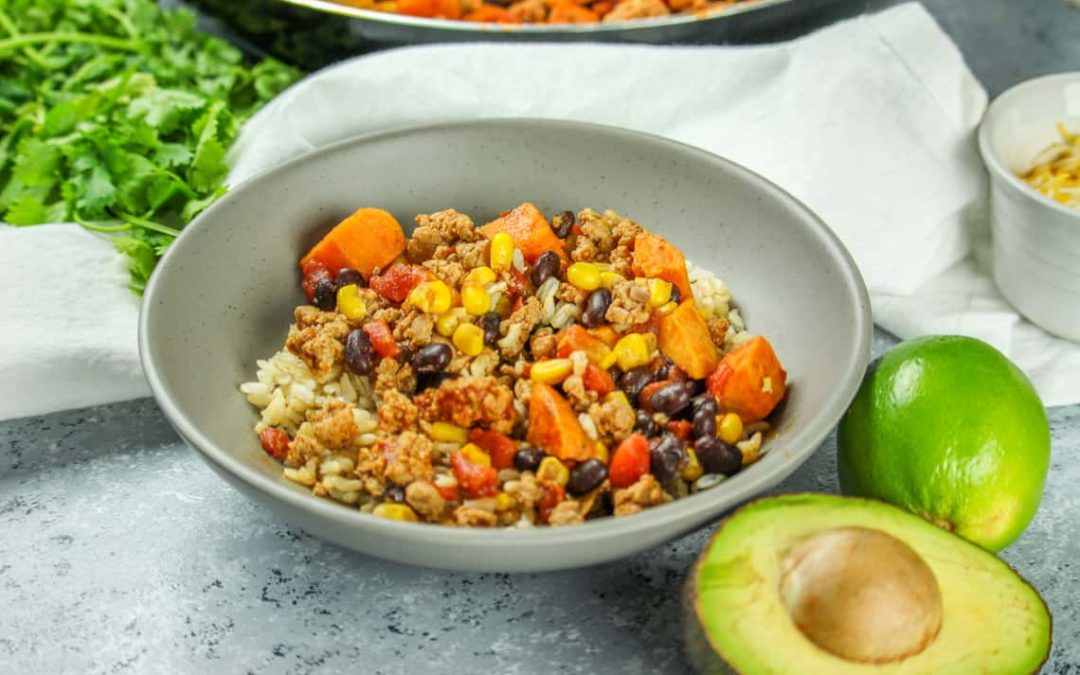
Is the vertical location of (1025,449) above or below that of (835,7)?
below

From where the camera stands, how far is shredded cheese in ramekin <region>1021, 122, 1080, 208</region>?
2863mm

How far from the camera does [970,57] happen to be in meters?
4.00

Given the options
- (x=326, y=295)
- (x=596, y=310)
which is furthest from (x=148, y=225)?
(x=596, y=310)

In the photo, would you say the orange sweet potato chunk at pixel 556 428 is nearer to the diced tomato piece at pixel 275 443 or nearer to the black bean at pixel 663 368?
the black bean at pixel 663 368

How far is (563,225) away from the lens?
9.11ft

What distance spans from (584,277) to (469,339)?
0.31 meters

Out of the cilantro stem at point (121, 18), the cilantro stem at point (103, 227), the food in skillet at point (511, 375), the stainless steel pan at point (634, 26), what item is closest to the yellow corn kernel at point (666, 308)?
the food in skillet at point (511, 375)

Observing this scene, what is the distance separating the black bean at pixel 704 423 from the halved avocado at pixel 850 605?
32cm

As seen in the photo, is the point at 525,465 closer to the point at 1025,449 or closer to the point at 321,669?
the point at 321,669

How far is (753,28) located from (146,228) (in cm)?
192

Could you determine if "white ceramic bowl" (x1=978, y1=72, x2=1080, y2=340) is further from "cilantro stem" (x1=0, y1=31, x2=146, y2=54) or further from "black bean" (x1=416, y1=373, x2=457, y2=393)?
"cilantro stem" (x1=0, y1=31, x2=146, y2=54)

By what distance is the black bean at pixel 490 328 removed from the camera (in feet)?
7.99

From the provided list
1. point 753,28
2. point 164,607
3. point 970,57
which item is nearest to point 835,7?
point 753,28

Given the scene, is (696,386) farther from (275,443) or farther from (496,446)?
(275,443)
